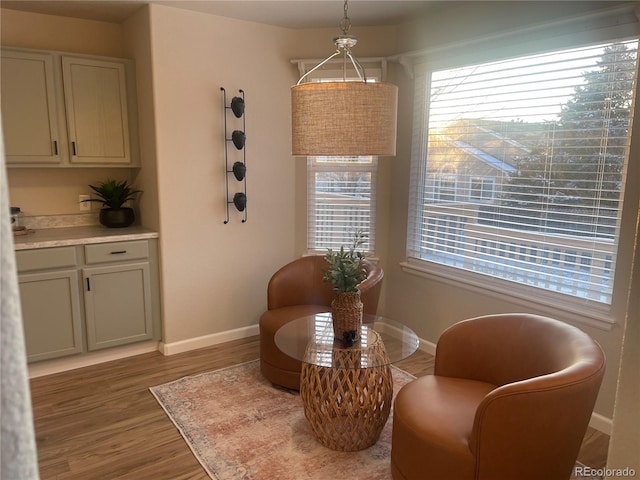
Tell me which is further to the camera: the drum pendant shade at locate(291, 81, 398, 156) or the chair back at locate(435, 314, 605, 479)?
the drum pendant shade at locate(291, 81, 398, 156)

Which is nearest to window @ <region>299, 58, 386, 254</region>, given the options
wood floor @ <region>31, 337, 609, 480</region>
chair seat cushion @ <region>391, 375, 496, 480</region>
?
wood floor @ <region>31, 337, 609, 480</region>

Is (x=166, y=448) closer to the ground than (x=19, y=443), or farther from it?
closer to the ground

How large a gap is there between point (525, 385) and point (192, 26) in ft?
10.4

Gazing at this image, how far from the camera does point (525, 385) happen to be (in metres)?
1.72

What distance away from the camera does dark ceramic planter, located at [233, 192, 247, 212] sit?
12.5ft

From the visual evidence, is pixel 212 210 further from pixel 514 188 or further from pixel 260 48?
pixel 514 188

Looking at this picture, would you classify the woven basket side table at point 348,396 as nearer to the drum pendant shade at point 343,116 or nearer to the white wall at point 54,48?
the drum pendant shade at point 343,116

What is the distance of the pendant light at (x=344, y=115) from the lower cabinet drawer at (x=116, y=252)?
6.04ft

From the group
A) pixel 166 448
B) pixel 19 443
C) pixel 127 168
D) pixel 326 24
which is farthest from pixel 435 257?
pixel 19 443

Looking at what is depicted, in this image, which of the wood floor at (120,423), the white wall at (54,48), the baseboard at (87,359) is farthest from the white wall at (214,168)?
the white wall at (54,48)

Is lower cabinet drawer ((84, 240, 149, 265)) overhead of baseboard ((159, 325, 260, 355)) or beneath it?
overhead

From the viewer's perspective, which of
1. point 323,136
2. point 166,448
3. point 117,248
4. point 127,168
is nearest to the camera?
point 323,136

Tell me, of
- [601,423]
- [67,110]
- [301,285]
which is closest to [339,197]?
[301,285]

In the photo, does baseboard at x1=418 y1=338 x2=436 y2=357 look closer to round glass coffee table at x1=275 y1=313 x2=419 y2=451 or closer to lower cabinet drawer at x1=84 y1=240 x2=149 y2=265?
round glass coffee table at x1=275 y1=313 x2=419 y2=451
